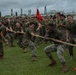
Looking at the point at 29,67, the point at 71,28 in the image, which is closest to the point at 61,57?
the point at 29,67

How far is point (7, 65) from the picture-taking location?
12070 millimetres

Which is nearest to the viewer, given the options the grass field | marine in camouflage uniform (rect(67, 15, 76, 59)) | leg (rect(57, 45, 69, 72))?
A: leg (rect(57, 45, 69, 72))

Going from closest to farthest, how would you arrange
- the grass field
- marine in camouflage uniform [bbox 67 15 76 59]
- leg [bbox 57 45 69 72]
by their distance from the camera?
leg [bbox 57 45 69 72], the grass field, marine in camouflage uniform [bbox 67 15 76 59]

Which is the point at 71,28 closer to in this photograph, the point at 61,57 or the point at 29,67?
the point at 61,57

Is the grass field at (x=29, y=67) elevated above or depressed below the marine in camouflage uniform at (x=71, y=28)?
below

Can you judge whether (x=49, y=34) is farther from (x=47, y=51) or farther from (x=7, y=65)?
(x=7, y=65)

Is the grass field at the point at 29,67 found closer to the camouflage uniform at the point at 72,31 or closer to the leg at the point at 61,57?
the leg at the point at 61,57

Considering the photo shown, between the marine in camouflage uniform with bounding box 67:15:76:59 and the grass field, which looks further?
the marine in camouflage uniform with bounding box 67:15:76:59

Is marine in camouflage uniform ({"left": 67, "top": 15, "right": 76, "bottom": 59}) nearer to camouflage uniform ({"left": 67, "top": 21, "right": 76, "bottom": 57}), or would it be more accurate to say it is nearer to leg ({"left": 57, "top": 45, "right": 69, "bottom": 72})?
camouflage uniform ({"left": 67, "top": 21, "right": 76, "bottom": 57})

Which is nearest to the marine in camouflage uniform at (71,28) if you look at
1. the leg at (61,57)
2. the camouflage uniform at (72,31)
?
the camouflage uniform at (72,31)

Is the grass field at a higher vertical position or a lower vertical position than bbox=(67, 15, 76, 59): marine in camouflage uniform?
lower

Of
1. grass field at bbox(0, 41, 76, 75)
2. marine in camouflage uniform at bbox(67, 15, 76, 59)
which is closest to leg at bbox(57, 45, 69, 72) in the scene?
grass field at bbox(0, 41, 76, 75)

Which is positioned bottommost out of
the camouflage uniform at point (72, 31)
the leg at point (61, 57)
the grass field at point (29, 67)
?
the grass field at point (29, 67)

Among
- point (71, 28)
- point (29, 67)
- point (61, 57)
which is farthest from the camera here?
point (71, 28)
